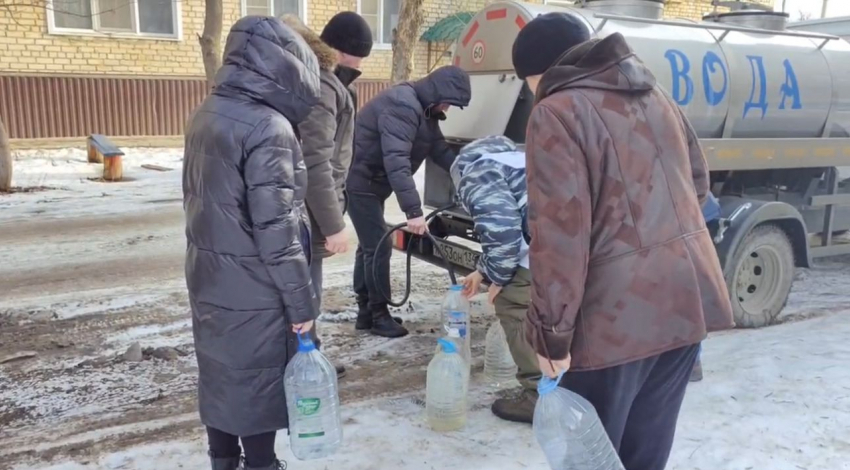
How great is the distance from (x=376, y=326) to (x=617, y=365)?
2.98 m

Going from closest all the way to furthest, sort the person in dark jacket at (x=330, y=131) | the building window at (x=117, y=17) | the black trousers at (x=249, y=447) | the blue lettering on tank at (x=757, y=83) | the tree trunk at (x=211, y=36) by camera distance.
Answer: the black trousers at (x=249, y=447)
the person in dark jacket at (x=330, y=131)
the blue lettering on tank at (x=757, y=83)
the tree trunk at (x=211, y=36)
the building window at (x=117, y=17)

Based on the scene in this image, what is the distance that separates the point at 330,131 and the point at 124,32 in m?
14.3

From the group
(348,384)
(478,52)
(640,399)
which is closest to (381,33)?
(478,52)

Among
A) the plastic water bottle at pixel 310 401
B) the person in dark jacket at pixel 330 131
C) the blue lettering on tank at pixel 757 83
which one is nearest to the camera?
the plastic water bottle at pixel 310 401

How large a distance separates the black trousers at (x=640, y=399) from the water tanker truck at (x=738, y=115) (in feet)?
7.55

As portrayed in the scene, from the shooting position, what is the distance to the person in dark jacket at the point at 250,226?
2.32 m

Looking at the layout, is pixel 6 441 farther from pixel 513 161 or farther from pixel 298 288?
pixel 513 161

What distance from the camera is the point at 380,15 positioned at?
19.0 meters

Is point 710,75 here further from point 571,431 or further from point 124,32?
point 124,32

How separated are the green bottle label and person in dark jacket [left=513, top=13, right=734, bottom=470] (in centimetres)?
93

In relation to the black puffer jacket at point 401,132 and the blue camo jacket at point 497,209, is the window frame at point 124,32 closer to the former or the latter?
the black puffer jacket at point 401,132

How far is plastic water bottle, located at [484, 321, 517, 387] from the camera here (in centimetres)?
423

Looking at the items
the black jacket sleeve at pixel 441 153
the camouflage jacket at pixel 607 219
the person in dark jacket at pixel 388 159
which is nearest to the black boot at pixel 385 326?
the person in dark jacket at pixel 388 159

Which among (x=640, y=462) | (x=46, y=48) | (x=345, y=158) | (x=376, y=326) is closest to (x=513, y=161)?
(x=345, y=158)
